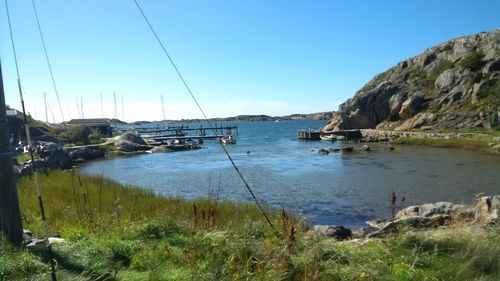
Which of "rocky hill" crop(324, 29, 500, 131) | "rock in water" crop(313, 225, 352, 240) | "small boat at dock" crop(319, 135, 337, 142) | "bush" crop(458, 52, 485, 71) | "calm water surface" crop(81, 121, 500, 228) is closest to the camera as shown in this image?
"rock in water" crop(313, 225, 352, 240)

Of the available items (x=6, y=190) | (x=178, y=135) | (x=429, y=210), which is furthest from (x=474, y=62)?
(x=6, y=190)

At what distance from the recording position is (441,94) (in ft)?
262

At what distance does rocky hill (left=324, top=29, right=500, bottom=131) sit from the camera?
66688 mm

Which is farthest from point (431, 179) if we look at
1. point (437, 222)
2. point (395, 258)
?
point (395, 258)

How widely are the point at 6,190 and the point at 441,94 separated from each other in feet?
275

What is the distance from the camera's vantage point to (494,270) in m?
5.25

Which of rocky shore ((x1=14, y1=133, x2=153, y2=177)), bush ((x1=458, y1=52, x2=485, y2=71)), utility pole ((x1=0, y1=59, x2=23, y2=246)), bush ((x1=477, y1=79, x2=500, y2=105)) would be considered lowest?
rocky shore ((x1=14, y1=133, x2=153, y2=177))

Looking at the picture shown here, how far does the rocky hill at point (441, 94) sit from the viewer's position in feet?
219

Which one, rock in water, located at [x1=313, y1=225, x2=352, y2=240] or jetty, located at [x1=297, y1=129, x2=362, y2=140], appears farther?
jetty, located at [x1=297, y1=129, x2=362, y2=140]

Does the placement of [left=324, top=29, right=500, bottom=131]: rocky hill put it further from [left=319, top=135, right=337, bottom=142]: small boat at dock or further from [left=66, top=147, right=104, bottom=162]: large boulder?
[left=66, top=147, right=104, bottom=162]: large boulder

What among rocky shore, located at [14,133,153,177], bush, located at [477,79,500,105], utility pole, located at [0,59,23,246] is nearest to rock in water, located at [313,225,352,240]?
utility pole, located at [0,59,23,246]

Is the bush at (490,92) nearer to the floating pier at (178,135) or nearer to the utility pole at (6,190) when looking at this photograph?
the floating pier at (178,135)

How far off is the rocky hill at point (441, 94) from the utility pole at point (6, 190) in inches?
2427

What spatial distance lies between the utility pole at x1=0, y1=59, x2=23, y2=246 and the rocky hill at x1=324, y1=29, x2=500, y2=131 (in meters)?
61.6
